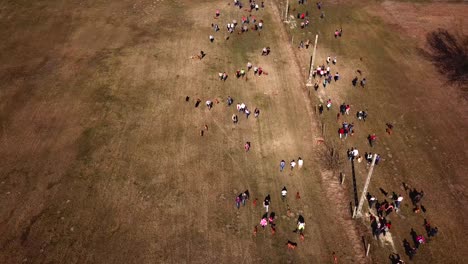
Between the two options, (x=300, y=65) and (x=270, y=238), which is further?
(x=300, y=65)

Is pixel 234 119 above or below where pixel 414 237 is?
above

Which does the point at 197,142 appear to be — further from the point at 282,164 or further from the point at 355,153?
the point at 355,153

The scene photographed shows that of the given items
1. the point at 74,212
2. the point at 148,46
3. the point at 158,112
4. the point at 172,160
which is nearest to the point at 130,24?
the point at 148,46

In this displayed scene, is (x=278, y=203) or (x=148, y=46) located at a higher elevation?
(x=148, y=46)

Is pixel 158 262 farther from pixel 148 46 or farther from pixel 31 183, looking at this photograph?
pixel 148 46

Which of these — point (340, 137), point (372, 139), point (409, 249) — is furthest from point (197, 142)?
point (409, 249)

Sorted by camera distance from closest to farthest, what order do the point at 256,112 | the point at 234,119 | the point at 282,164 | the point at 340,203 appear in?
the point at 340,203, the point at 282,164, the point at 234,119, the point at 256,112

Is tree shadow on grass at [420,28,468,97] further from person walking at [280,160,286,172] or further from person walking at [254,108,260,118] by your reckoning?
person walking at [280,160,286,172]
